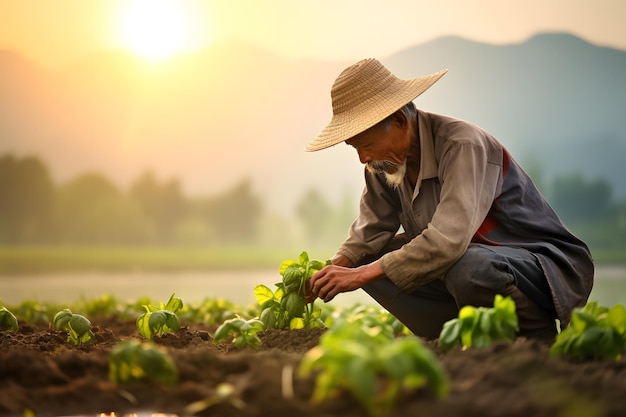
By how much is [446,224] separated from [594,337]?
626 mm

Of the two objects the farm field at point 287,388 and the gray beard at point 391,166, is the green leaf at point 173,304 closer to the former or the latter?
the gray beard at point 391,166

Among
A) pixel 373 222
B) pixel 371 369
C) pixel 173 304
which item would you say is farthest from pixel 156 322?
pixel 371 369

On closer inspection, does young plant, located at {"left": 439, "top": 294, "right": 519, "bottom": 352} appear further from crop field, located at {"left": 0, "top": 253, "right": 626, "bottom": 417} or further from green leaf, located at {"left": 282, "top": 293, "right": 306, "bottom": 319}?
green leaf, located at {"left": 282, "top": 293, "right": 306, "bottom": 319}

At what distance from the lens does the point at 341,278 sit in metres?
2.40

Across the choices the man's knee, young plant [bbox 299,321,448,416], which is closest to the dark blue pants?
the man's knee

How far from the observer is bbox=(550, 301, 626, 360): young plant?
5.91 ft

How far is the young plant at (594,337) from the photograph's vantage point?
1801 millimetres

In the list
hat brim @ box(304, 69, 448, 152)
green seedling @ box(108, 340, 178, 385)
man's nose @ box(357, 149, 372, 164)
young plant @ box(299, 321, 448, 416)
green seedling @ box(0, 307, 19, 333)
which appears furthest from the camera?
green seedling @ box(0, 307, 19, 333)

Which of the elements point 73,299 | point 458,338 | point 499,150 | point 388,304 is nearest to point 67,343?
point 388,304

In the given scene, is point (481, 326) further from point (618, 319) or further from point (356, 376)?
point (356, 376)

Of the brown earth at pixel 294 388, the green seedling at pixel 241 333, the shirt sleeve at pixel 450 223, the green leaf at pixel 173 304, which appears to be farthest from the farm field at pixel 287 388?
the green leaf at pixel 173 304

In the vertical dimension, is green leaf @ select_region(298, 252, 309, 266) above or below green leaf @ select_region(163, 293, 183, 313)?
above

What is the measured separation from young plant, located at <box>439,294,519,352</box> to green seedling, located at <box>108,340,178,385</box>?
2.27ft

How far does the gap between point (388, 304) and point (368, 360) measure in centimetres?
163
